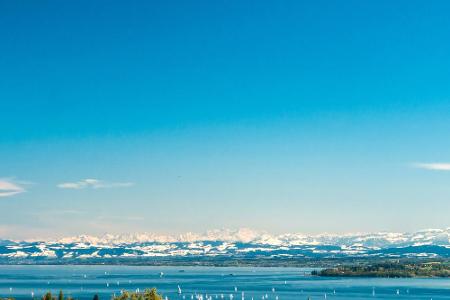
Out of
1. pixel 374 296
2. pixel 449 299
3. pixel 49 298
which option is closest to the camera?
pixel 49 298

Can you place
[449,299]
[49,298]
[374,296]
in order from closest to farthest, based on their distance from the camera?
1. [49,298]
2. [449,299]
3. [374,296]

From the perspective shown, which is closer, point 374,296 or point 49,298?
point 49,298

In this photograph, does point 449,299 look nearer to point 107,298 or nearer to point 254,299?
point 254,299

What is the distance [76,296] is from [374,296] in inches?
2969

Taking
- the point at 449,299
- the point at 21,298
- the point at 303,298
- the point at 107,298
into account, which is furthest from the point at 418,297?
the point at 21,298

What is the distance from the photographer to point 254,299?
19325 centimetres

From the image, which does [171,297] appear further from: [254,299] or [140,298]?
[140,298]

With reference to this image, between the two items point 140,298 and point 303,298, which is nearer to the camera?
point 140,298

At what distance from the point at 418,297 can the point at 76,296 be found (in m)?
85.7

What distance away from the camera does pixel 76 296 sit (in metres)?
198

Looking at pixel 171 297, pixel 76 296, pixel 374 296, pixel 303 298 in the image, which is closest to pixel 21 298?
pixel 76 296

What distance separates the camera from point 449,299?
604ft

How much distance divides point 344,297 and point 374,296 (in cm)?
1000

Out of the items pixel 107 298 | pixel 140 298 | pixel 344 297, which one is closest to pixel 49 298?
pixel 140 298
